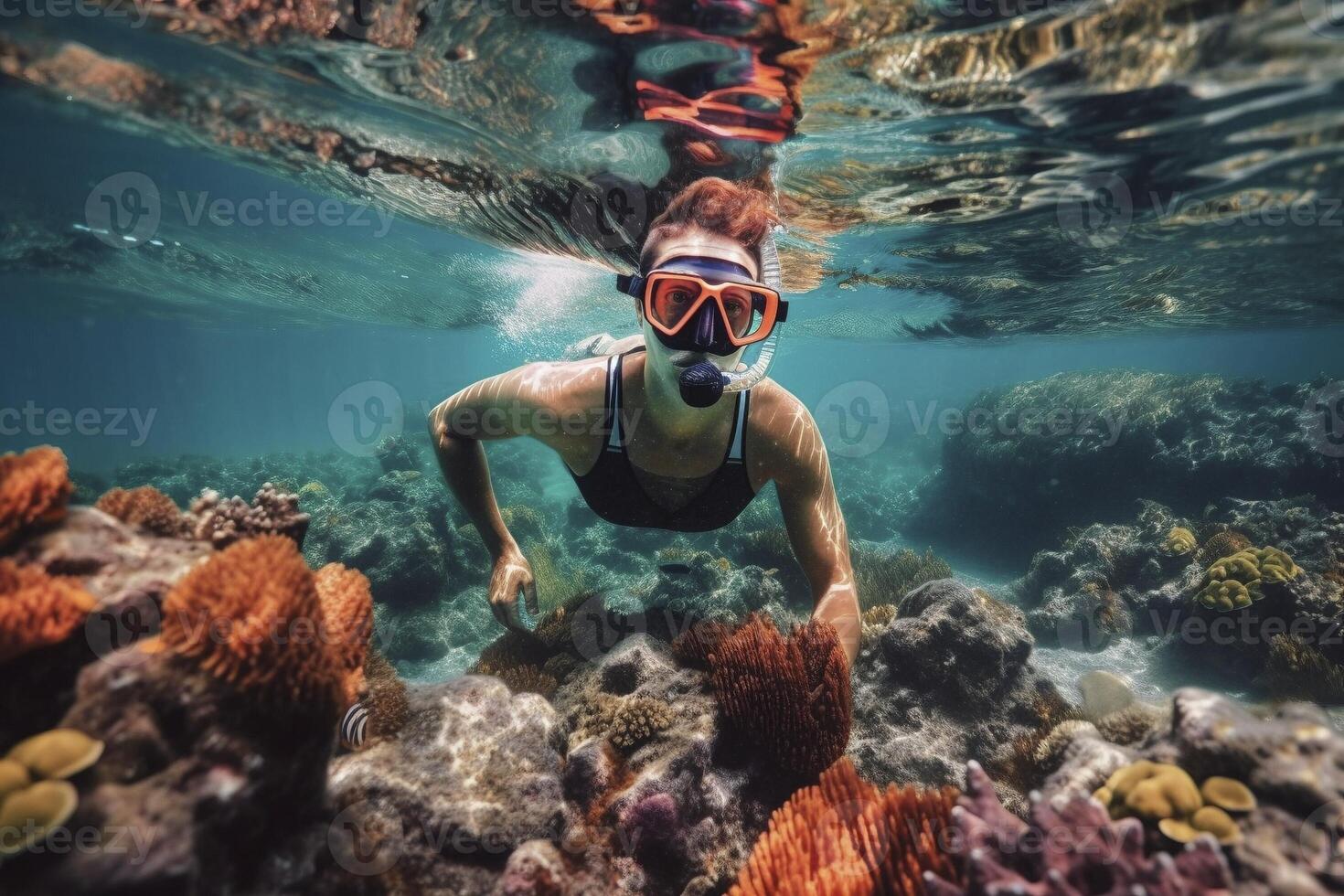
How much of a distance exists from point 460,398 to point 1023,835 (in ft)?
15.3

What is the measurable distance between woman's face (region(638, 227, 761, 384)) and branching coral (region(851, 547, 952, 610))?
26.8 feet

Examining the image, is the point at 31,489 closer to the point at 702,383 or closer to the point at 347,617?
the point at 347,617

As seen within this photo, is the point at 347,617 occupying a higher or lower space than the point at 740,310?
lower

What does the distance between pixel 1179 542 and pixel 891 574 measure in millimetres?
5644

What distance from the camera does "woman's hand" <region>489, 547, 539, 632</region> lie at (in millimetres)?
4031

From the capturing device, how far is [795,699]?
10.8ft

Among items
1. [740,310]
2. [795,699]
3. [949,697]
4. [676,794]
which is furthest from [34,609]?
[949,697]

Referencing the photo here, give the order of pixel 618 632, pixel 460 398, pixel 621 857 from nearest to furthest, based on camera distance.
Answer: pixel 621 857 < pixel 460 398 < pixel 618 632

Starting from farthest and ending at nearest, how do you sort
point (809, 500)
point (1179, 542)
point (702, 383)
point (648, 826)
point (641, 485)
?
point (1179, 542) < point (641, 485) < point (809, 500) < point (702, 383) < point (648, 826)

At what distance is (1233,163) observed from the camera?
A: 8.49m

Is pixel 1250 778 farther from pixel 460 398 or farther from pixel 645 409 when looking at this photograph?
pixel 460 398

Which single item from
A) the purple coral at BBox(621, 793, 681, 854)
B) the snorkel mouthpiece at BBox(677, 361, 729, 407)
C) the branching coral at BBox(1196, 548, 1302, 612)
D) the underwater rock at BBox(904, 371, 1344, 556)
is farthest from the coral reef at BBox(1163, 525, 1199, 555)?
the purple coral at BBox(621, 793, 681, 854)

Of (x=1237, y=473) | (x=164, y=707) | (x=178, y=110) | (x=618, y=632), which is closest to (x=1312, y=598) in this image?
(x=1237, y=473)

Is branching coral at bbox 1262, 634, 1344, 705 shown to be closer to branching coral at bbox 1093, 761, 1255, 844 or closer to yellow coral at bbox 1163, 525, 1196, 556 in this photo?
yellow coral at bbox 1163, 525, 1196, 556
